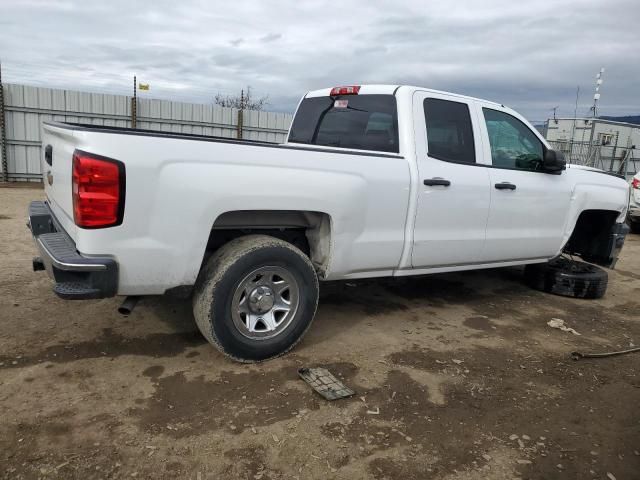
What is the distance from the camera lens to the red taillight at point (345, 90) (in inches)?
189

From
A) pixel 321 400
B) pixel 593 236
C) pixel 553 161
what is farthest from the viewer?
pixel 593 236

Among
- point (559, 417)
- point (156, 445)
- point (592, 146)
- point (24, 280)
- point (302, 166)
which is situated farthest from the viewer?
point (592, 146)

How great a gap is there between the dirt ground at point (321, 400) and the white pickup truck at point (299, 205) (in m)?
0.49

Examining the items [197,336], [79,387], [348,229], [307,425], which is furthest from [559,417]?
[79,387]

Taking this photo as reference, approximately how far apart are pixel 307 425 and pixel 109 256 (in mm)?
1464

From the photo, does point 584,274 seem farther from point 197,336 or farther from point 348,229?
point 197,336

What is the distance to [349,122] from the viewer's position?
4797 mm

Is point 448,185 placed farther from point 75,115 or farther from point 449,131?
point 75,115

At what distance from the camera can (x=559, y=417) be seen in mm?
3217

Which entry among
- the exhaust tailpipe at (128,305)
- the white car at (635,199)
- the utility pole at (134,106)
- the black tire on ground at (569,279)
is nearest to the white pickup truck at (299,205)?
the exhaust tailpipe at (128,305)

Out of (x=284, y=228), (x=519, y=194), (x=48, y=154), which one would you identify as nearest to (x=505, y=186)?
(x=519, y=194)

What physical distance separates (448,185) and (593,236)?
2837 millimetres

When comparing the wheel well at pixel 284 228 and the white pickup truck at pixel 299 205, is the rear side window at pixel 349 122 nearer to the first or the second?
the white pickup truck at pixel 299 205

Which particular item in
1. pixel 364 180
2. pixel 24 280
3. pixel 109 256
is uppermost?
pixel 364 180
